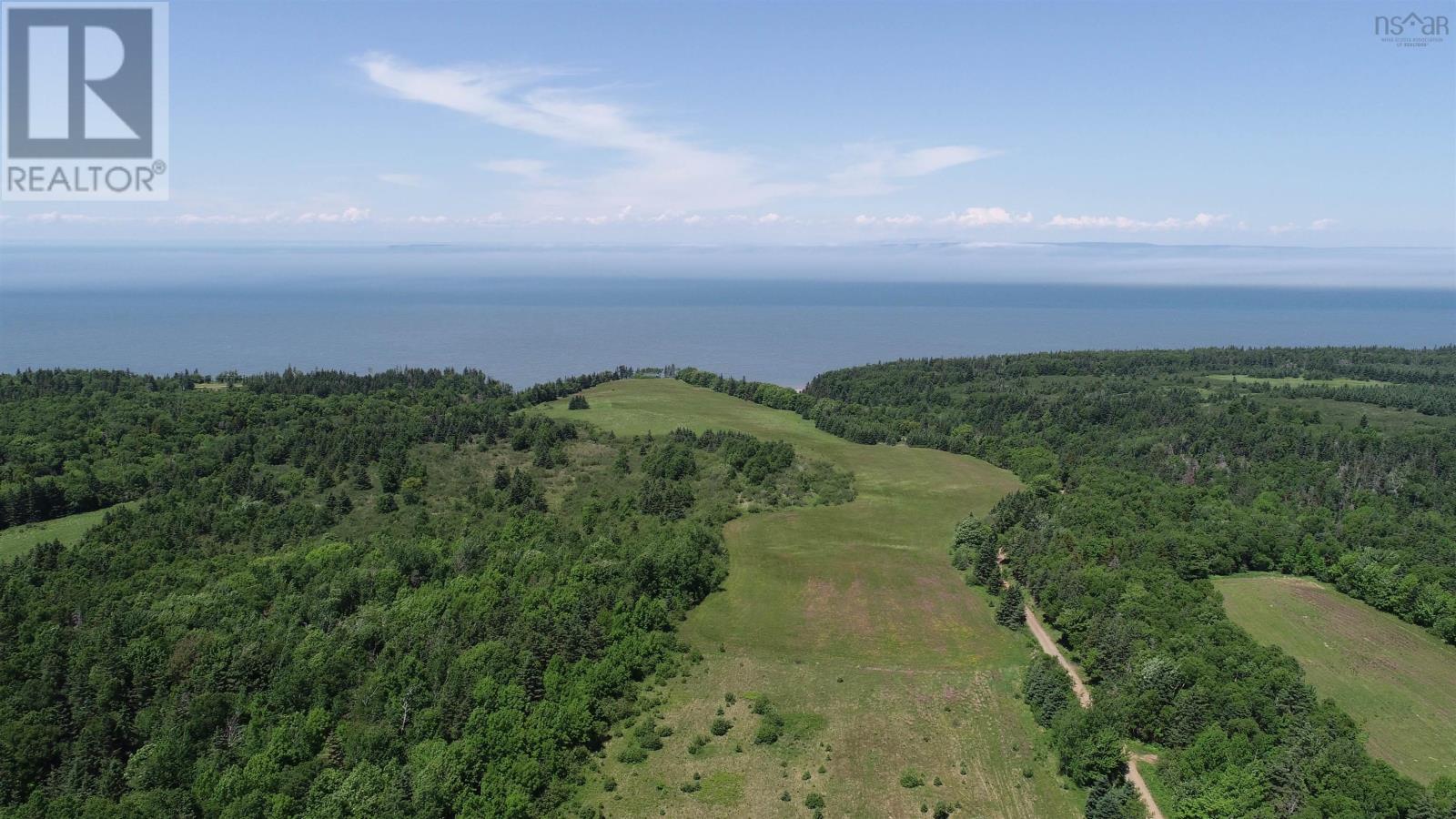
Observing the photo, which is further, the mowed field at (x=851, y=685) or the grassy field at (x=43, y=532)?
the grassy field at (x=43, y=532)

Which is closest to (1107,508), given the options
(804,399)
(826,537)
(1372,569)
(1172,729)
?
(1372,569)

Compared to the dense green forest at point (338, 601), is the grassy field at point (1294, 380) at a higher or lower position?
higher

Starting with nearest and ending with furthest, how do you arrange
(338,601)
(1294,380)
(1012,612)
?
(338,601) → (1012,612) → (1294,380)

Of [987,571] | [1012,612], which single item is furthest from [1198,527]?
[1012,612]

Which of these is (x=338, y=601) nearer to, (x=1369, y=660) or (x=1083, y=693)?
(x=1083, y=693)

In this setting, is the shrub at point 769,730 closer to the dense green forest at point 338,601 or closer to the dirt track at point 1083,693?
the dense green forest at point 338,601

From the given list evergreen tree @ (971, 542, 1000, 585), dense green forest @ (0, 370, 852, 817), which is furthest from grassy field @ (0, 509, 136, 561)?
evergreen tree @ (971, 542, 1000, 585)

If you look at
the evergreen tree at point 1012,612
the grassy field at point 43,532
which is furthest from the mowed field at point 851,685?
the grassy field at point 43,532
